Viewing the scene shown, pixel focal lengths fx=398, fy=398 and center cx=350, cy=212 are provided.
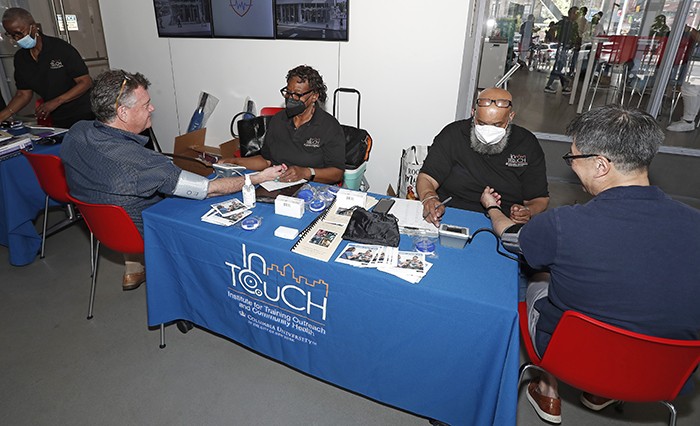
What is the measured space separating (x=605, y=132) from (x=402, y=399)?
1259 millimetres

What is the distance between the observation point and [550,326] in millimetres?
1497

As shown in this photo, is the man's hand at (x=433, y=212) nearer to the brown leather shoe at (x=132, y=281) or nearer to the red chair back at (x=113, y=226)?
the red chair back at (x=113, y=226)

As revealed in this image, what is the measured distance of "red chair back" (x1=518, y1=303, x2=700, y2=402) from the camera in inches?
45.4

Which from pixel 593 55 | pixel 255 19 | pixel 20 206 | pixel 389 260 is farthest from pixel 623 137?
pixel 593 55

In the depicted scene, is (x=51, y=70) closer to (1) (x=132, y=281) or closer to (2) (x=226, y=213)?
(1) (x=132, y=281)

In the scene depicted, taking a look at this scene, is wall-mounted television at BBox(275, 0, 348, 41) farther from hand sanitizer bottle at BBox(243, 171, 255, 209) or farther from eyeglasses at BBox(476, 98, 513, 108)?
hand sanitizer bottle at BBox(243, 171, 255, 209)

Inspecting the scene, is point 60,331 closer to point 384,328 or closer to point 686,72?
point 384,328

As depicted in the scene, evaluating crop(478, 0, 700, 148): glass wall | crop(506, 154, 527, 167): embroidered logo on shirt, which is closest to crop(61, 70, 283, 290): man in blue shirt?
crop(506, 154, 527, 167): embroidered logo on shirt

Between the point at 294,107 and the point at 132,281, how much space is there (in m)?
1.56

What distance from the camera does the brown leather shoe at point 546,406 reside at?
1799mm

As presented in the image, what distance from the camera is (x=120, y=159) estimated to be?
1888 millimetres

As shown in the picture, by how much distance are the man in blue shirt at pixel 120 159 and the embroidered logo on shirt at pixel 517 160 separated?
146cm

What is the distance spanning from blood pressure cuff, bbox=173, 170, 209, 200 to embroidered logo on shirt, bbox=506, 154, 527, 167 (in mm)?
1608

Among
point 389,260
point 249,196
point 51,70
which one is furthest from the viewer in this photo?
A: point 51,70
